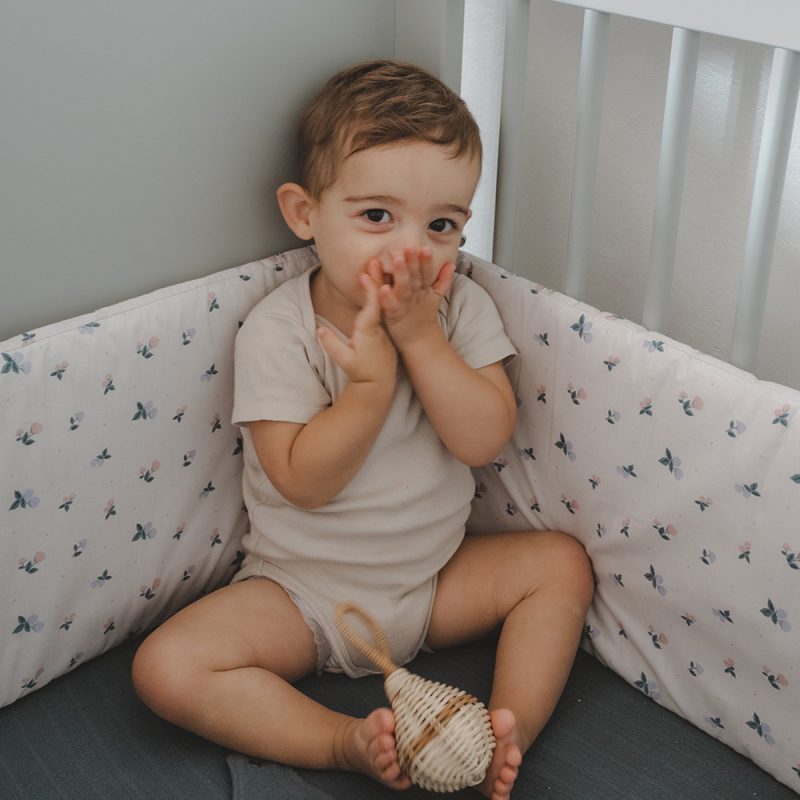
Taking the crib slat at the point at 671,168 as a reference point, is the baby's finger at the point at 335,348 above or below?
below

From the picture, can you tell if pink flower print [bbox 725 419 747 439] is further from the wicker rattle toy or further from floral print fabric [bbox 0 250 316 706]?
floral print fabric [bbox 0 250 316 706]

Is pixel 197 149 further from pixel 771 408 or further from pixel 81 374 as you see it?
pixel 771 408

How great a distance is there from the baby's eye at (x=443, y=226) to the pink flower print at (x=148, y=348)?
28 centimetres

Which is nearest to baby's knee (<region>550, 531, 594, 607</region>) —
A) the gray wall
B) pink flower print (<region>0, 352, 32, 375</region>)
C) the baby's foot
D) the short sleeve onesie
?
the short sleeve onesie

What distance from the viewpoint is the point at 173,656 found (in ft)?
3.20

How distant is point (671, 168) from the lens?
938 mm

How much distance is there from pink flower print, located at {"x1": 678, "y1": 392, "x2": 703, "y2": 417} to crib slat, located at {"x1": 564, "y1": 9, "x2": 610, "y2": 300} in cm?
19

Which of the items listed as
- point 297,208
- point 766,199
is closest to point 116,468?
point 297,208

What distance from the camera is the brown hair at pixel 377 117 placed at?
3.12ft

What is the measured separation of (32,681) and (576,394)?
0.60 metres

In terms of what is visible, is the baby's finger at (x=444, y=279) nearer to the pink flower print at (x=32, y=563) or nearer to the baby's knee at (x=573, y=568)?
the baby's knee at (x=573, y=568)

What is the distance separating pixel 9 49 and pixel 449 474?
561 mm

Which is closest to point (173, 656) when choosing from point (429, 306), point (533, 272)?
point (429, 306)

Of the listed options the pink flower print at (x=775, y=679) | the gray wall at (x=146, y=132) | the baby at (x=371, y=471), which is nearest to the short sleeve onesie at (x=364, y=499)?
the baby at (x=371, y=471)
